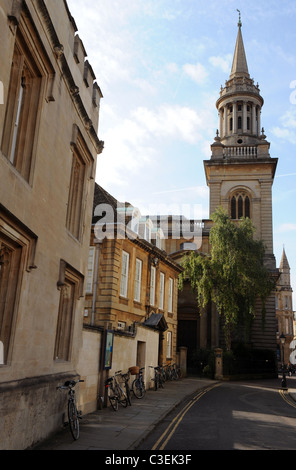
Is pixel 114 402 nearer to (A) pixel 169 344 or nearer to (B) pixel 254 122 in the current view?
(A) pixel 169 344

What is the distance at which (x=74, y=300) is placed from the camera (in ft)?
35.9

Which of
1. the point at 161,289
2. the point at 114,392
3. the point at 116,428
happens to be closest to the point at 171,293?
the point at 161,289

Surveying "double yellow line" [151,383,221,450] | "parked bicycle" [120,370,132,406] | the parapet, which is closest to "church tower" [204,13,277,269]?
"double yellow line" [151,383,221,450]

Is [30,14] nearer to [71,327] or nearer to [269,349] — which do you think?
[71,327]

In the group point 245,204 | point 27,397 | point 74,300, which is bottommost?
point 27,397

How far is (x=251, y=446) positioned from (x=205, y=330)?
3033 centimetres

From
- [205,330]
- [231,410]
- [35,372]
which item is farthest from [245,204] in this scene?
[35,372]

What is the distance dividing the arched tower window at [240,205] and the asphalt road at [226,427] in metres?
29.9

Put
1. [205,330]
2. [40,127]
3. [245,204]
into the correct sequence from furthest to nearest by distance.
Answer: [245,204] → [205,330] → [40,127]

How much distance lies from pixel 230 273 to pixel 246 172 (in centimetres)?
1790

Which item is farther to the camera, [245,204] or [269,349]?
[245,204]

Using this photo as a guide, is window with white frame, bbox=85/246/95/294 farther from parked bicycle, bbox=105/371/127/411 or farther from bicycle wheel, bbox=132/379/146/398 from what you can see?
parked bicycle, bbox=105/371/127/411

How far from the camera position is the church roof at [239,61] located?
54.3 m

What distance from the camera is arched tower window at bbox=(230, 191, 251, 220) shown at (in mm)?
45181
